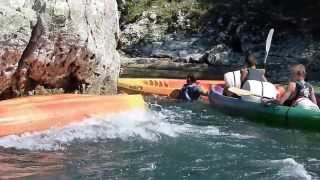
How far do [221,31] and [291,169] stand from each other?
19814 mm

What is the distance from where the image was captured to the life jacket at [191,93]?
14170 millimetres

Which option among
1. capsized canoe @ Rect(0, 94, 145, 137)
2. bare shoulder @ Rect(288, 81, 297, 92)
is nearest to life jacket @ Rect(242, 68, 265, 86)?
bare shoulder @ Rect(288, 81, 297, 92)

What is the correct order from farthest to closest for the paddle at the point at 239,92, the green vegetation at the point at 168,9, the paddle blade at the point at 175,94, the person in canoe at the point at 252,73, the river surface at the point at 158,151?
the green vegetation at the point at 168,9 → the paddle blade at the point at 175,94 → the person in canoe at the point at 252,73 → the paddle at the point at 239,92 → the river surface at the point at 158,151

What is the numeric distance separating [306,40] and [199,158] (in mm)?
18360

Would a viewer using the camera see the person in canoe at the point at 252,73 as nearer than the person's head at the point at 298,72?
No

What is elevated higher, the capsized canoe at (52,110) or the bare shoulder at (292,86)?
the bare shoulder at (292,86)

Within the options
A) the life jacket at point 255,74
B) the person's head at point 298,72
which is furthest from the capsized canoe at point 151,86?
the person's head at point 298,72

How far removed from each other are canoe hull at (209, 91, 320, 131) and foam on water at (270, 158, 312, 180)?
7.92ft

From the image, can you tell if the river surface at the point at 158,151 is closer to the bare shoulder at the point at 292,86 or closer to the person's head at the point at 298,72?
the bare shoulder at the point at 292,86

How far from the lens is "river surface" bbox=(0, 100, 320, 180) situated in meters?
7.48

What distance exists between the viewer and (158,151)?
858 cm

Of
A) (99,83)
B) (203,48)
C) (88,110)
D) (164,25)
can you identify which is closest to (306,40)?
(203,48)

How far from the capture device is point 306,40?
84.1 feet

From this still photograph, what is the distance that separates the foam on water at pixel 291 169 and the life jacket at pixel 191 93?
610cm
